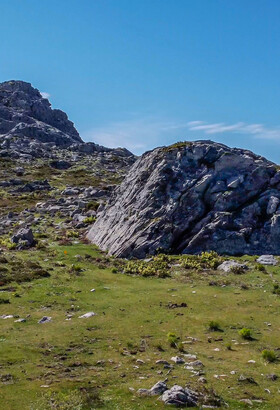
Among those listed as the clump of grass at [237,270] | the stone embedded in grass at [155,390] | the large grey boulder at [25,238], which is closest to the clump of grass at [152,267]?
the clump of grass at [237,270]

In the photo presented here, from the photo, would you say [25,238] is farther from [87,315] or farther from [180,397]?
[180,397]

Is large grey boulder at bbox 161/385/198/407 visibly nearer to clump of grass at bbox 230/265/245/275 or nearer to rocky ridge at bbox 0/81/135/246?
clump of grass at bbox 230/265/245/275

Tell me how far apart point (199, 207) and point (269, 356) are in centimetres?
2627

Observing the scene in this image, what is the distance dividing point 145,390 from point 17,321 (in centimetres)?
1187

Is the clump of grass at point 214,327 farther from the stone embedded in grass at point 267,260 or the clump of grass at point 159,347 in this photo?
the stone embedded in grass at point 267,260

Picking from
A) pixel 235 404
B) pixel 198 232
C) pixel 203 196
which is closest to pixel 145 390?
pixel 235 404

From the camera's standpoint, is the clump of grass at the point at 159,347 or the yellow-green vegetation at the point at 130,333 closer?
the yellow-green vegetation at the point at 130,333

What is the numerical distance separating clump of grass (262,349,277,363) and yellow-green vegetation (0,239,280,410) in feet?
0.15

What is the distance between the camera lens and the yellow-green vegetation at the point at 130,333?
1577 centimetres

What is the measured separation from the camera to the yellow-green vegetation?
15.8 m

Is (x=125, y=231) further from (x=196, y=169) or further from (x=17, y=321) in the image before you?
(x=17, y=321)

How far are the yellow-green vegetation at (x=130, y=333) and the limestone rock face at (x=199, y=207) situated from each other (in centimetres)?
335

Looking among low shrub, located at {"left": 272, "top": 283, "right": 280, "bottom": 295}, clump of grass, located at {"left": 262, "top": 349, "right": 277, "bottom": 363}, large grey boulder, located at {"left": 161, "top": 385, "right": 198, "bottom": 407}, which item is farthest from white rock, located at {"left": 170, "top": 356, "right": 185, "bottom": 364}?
low shrub, located at {"left": 272, "top": 283, "right": 280, "bottom": 295}

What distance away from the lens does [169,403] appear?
47.9ft
